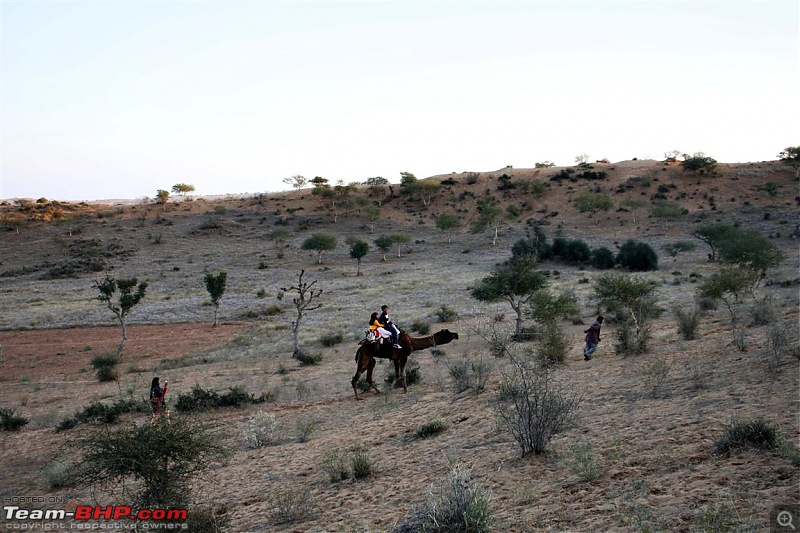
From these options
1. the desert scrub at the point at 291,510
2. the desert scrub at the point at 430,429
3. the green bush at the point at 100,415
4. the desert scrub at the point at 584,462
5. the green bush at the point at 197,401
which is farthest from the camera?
the green bush at the point at 197,401

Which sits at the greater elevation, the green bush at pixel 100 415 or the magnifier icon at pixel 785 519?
the magnifier icon at pixel 785 519

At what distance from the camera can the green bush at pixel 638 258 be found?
46625 millimetres

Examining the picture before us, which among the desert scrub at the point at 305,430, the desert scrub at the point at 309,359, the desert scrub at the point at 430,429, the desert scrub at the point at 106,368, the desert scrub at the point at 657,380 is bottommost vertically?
the desert scrub at the point at 309,359

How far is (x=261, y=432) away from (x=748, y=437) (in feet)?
32.8

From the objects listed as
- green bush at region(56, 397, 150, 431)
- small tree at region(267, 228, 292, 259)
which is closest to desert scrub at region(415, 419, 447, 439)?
green bush at region(56, 397, 150, 431)

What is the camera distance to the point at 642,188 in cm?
7738

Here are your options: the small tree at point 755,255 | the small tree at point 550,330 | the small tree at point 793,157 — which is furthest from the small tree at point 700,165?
the small tree at point 550,330

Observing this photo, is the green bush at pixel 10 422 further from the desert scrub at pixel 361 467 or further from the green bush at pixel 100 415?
the desert scrub at pixel 361 467

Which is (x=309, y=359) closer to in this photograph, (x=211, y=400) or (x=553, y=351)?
(x=211, y=400)

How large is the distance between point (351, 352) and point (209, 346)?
9575mm

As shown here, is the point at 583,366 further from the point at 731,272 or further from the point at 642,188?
the point at 642,188

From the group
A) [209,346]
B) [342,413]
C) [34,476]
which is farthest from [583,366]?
Result: [209,346]

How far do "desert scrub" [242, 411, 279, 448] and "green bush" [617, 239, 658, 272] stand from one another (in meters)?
40.2

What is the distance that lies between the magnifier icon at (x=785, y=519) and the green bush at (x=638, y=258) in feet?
144
